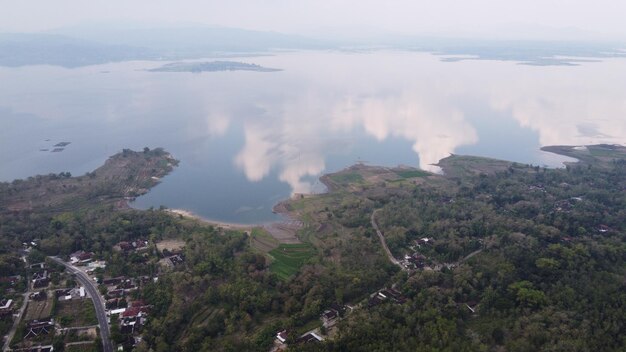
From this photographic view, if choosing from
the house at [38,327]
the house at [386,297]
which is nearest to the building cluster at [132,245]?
the house at [38,327]

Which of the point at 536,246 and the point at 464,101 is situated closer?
the point at 536,246

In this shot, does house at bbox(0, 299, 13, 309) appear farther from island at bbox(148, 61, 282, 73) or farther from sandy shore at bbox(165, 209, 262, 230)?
island at bbox(148, 61, 282, 73)

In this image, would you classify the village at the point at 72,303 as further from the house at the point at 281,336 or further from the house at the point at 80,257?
the house at the point at 281,336

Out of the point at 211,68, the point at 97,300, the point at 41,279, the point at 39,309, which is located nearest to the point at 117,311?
the point at 97,300

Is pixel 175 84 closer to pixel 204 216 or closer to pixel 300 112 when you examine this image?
pixel 300 112

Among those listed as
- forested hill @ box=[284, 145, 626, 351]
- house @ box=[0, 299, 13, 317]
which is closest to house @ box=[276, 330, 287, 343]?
forested hill @ box=[284, 145, 626, 351]

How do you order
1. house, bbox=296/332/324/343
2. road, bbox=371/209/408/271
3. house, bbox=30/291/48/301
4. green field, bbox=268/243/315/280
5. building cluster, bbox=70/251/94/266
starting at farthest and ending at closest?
→ building cluster, bbox=70/251/94/266
green field, bbox=268/243/315/280
road, bbox=371/209/408/271
house, bbox=30/291/48/301
house, bbox=296/332/324/343

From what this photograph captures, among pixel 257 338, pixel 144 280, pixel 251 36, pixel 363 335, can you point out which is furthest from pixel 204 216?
pixel 251 36
